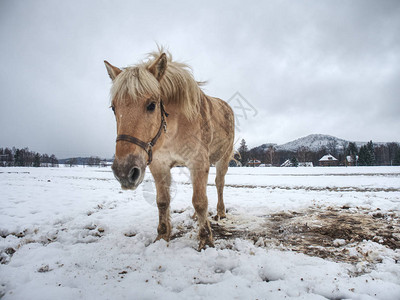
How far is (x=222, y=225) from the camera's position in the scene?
407 cm

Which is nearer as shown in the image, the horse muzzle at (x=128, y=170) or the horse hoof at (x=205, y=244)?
the horse muzzle at (x=128, y=170)

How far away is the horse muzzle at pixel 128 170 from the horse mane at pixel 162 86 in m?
0.74

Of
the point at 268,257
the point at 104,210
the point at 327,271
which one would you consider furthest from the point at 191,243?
the point at 104,210

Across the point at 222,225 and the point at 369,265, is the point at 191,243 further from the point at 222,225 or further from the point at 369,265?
the point at 369,265

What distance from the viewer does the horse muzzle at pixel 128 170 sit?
6.54 ft

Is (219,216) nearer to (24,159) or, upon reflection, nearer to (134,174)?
(134,174)

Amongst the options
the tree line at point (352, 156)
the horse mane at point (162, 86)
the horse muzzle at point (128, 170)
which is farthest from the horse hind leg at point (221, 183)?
the tree line at point (352, 156)

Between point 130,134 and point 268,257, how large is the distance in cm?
223

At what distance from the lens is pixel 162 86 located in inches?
108

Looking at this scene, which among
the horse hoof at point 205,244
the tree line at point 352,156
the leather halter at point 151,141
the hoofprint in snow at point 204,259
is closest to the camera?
the hoofprint in snow at point 204,259

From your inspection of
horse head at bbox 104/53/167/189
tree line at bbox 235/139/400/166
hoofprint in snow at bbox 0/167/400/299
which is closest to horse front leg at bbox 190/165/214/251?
hoofprint in snow at bbox 0/167/400/299

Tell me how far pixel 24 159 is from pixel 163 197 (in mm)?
106376

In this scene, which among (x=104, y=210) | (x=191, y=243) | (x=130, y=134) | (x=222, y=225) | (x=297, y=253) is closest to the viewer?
(x=130, y=134)

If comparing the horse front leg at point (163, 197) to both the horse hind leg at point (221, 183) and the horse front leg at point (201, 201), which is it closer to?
the horse front leg at point (201, 201)
